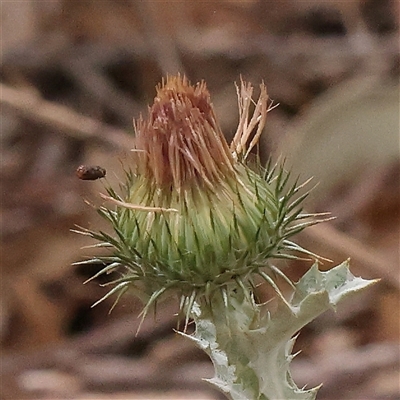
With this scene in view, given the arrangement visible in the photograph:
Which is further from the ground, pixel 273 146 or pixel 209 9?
pixel 209 9

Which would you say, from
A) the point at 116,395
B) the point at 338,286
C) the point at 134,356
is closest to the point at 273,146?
the point at 134,356

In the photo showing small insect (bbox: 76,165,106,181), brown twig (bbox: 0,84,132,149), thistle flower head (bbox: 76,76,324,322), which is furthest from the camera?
brown twig (bbox: 0,84,132,149)

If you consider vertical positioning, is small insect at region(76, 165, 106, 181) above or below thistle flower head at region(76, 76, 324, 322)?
above

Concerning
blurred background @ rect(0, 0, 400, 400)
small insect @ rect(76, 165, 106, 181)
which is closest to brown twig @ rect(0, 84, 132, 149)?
blurred background @ rect(0, 0, 400, 400)

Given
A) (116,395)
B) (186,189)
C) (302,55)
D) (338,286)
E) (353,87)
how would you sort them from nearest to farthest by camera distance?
(186,189), (338,286), (116,395), (353,87), (302,55)

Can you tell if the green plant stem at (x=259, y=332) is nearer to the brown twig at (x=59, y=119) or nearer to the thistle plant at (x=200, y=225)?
the thistle plant at (x=200, y=225)

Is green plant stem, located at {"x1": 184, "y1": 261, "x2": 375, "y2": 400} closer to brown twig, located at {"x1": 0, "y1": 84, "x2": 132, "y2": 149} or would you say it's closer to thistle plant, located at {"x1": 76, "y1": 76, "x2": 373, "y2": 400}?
thistle plant, located at {"x1": 76, "y1": 76, "x2": 373, "y2": 400}

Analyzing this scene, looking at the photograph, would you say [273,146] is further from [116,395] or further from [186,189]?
[186,189]
